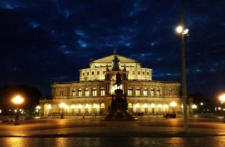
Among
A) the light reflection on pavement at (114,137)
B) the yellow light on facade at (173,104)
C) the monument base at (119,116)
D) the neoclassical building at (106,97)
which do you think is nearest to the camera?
the light reflection on pavement at (114,137)

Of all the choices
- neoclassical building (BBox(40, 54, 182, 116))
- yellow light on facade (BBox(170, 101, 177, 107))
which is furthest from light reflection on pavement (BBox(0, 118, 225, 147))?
neoclassical building (BBox(40, 54, 182, 116))

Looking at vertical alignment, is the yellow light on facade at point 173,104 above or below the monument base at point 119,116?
above

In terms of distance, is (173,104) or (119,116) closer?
(119,116)

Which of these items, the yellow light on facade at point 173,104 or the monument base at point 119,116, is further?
the yellow light on facade at point 173,104

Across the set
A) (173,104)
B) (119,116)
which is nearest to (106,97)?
(173,104)

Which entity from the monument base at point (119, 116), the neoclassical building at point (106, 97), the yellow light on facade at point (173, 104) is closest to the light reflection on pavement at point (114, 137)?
the monument base at point (119, 116)

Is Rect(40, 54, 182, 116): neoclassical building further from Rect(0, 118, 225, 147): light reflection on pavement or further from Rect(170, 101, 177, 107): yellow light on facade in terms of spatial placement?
Rect(0, 118, 225, 147): light reflection on pavement

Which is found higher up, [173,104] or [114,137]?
[173,104]

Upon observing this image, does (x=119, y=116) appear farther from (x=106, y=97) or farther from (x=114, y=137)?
(x=106, y=97)

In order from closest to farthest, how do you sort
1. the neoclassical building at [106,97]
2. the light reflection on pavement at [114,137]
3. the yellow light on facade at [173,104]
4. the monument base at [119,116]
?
the light reflection on pavement at [114,137] → the monument base at [119,116] → the yellow light on facade at [173,104] → the neoclassical building at [106,97]

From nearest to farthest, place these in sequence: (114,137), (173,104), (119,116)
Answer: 1. (114,137)
2. (119,116)
3. (173,104)

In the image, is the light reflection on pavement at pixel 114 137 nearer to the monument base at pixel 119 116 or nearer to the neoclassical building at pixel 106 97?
the monument base at pixel 119 116

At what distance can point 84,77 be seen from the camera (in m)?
140

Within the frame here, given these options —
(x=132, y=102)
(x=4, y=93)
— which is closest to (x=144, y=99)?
(x=132, y=102)
